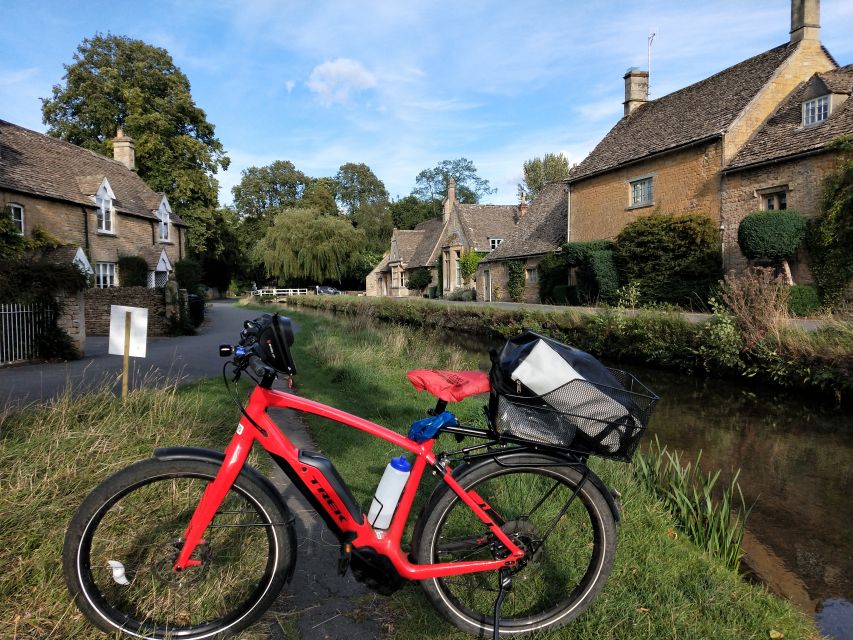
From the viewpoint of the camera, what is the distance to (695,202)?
77.7ft

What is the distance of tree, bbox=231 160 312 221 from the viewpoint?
269ft

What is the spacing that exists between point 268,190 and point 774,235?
248 ft

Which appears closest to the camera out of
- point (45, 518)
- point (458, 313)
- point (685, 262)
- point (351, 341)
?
point (45, 518)

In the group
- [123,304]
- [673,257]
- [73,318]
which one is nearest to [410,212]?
[673,257]

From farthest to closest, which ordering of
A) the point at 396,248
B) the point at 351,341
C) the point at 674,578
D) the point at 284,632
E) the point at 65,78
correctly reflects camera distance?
1. the point at 396,248
2. the point at 65,78
3. the point at 351,341
4. the point at 674,578
5. the point at 284,632

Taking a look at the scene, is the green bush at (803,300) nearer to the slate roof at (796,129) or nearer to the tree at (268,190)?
the slate roof at (796,129)

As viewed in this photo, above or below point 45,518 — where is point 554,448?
above

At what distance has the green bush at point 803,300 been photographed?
18.0 m

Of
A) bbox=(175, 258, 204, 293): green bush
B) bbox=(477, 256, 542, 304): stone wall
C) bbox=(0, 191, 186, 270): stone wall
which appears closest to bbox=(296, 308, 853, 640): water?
bbox=(477, 256, 542, 304): stone wall

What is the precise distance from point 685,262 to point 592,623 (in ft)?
74.1

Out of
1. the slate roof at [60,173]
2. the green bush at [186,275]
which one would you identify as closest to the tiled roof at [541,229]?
the green bush at [186,275]

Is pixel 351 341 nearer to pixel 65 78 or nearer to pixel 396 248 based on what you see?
pixel 65 78

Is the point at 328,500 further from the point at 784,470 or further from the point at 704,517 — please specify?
the point at 784,470

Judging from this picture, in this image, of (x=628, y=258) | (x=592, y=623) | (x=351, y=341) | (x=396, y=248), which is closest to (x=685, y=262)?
(x=628, y=258)
